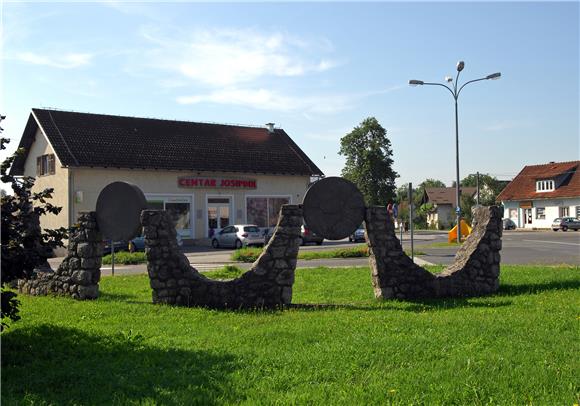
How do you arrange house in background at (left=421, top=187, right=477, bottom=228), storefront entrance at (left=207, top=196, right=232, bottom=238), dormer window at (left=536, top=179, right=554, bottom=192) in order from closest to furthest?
storefront entrance at (left=207, top=196, right=232, bottom=238), dormer window at (left=536, top=179, right=554, bottom=192), house in background at (left=421, top=187, right=477, bottom=228)

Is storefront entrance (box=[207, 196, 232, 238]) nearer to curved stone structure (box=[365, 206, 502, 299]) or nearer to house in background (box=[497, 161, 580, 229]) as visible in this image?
curved stone structure (box=[365, 206, 502, 299])

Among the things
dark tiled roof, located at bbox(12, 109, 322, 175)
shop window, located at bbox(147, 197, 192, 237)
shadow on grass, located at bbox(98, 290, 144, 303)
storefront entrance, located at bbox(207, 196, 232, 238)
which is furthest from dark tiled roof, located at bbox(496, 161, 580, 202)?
shadow on grass, located at bbox(98, 290, 144, 303)

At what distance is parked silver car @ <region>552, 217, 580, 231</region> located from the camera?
54.3m

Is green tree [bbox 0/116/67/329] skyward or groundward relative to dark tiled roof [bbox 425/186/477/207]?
groundward

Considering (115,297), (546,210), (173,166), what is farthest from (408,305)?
(546,210)

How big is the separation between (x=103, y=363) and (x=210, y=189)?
102ft

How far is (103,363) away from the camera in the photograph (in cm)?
651

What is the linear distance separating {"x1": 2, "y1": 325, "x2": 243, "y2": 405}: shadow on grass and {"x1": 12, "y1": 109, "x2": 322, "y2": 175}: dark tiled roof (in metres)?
26.1

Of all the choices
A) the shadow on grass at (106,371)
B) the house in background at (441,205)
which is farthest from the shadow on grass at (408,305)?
the house in background at (441,205)

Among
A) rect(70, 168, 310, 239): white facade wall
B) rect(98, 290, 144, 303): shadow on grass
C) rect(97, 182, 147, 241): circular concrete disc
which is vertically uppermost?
A: rect(70, 168, 310, 239): white facade wall

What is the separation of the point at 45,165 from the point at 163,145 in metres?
7.04

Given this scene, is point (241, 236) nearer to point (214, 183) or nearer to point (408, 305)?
point (214, 183)

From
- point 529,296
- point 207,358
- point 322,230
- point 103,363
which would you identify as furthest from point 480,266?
point 103,363

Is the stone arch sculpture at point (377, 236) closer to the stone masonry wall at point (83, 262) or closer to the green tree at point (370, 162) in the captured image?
the stone masonry wall at point (83, 262)
